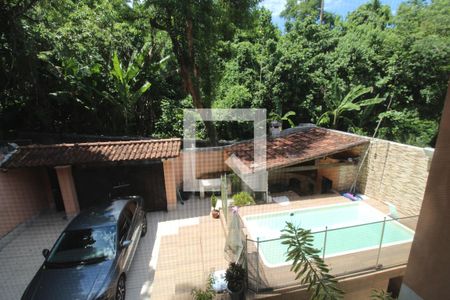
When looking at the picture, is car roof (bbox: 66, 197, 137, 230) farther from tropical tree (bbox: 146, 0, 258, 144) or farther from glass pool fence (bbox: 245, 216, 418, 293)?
tropical tree (bbox: 146, 0, 258, 144)

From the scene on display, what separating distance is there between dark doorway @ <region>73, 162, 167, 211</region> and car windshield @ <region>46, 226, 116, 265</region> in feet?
7.31

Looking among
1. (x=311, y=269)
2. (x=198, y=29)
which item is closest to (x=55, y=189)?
(x=198, y=29)

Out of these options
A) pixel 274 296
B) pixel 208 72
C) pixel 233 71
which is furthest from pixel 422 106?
pixel 274 296

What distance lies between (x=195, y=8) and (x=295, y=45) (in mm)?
4946

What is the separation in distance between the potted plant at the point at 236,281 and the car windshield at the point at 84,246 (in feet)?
5.85

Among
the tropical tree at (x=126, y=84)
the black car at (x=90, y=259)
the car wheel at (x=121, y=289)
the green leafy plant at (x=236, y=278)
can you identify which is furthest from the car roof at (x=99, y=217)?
the tropical tree at (x=126, y=84)

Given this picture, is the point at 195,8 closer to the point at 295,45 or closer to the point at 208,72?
the point at 208,72

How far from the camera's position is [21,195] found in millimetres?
5230

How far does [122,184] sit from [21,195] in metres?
2.19

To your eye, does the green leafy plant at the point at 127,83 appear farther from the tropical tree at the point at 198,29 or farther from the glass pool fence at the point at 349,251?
the glass pool fence at the point at 349,251

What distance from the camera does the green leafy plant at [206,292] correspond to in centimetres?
312

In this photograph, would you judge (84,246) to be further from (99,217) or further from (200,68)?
(200,68)

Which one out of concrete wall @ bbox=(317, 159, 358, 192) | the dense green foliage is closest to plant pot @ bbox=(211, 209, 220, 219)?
the dense green foliage

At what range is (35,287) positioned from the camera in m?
2.93
